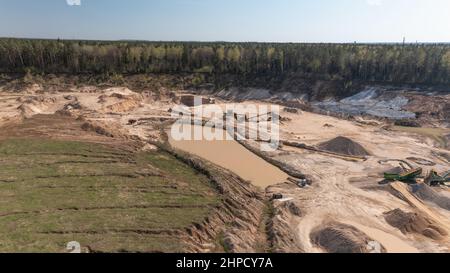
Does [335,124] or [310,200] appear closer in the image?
[310,200]

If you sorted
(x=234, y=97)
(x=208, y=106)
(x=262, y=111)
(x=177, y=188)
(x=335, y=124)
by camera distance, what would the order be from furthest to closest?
(x=234, y=97) < (x=208, y=106) < (x=262, y=111) < (x=335, y=124) < (x=177, y=188)

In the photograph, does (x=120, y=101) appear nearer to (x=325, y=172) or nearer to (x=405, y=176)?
(x=325, y=172)

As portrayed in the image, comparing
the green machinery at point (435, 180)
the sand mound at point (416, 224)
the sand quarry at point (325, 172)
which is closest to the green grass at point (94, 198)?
the sand quarry at point (325, 172)

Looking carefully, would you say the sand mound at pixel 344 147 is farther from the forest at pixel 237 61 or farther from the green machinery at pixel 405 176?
the forest at pixel 237 61

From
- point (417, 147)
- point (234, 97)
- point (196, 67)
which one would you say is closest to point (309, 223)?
point (417, 147)

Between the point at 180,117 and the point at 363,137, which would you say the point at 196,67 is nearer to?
the point at 180,117

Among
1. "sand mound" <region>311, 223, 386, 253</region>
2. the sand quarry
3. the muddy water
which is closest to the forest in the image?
the sand quarry

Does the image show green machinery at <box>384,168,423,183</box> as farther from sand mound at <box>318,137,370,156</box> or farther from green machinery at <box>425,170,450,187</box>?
sand mound at <box>318,137,370,156</box>

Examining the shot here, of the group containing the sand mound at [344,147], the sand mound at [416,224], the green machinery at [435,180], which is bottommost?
the sand mound at [416,224]
